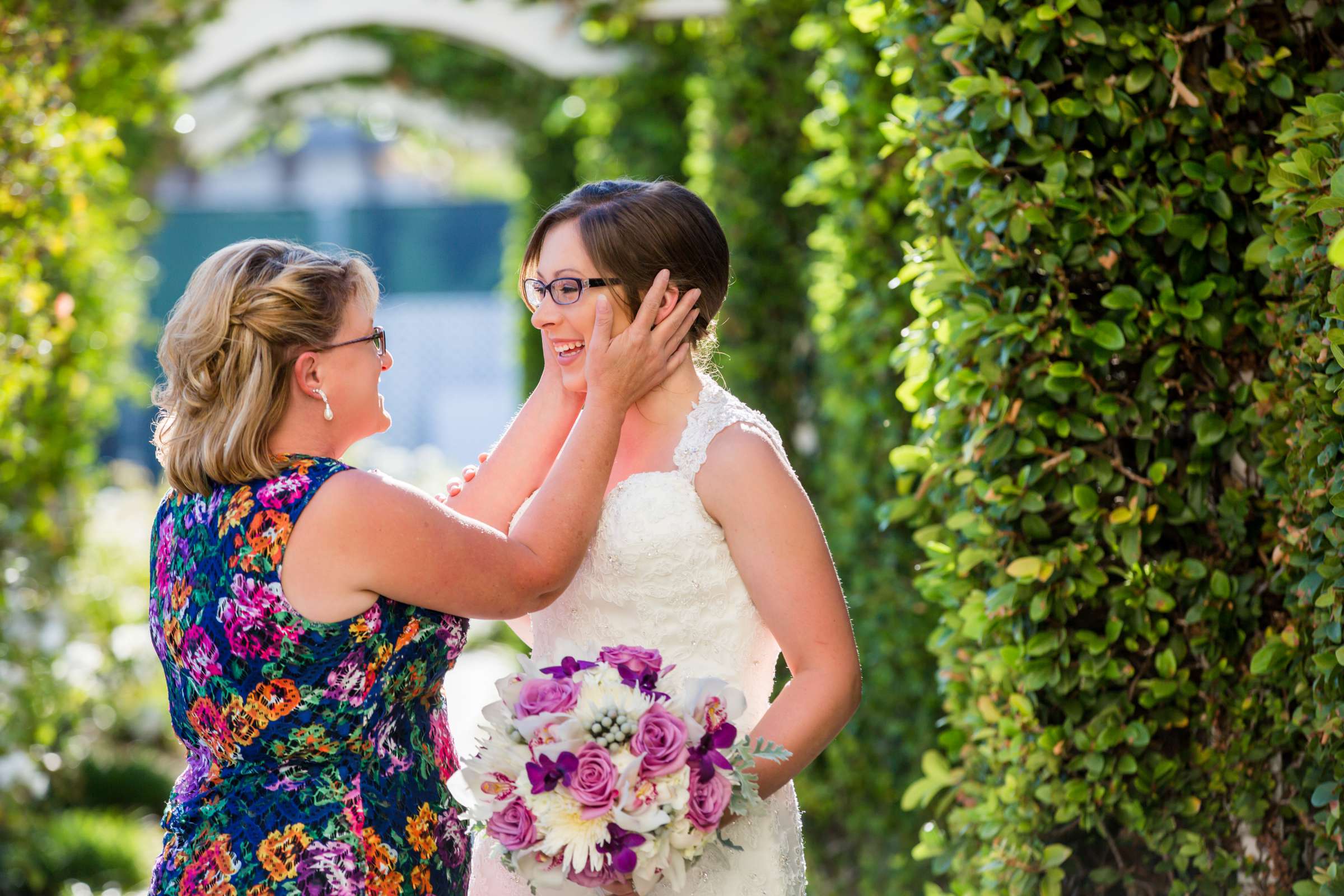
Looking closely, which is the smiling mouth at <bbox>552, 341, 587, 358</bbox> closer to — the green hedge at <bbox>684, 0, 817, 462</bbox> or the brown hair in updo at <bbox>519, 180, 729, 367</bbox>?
the brown hair in updo at <bbox>519, 180, 729, 367</bbox>

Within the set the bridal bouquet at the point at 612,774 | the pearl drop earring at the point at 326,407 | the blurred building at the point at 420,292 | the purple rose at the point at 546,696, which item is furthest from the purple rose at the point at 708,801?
the blurred building at the point at 420,292

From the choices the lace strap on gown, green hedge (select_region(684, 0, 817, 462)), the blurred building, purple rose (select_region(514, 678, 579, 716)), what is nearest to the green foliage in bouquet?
the lace strap on gown

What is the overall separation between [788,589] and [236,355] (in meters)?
1.01

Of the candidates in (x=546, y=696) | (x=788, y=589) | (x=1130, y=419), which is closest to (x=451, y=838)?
(x=546, y=696)

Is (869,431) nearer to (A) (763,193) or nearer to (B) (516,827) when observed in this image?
(A) (763,193)

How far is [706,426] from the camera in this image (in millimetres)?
2359

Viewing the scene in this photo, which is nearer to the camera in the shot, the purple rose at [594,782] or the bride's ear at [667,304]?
the purple rose at [594,782]

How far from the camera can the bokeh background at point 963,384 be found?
245 centimetres

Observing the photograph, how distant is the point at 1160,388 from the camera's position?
249 centimetres

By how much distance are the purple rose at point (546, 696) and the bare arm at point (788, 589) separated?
14.7 inches

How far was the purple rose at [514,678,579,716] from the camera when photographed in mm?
1914

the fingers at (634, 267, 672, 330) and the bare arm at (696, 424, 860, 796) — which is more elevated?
the fingers at (634, 267, 672, 330)

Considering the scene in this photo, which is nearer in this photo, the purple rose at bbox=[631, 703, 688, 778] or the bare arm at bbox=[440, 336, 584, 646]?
the purple rose at bbox=[631, 703, 688, 778]

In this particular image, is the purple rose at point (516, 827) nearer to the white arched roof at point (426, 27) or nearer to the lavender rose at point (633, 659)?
the lavender rose at point (633, 659)
